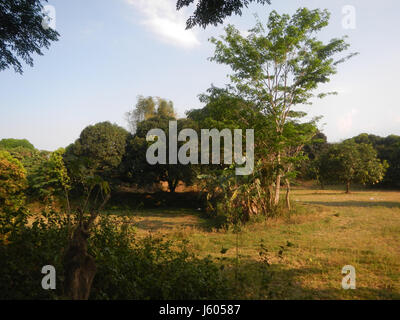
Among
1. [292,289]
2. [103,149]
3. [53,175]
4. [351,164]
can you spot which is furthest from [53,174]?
[351,164]

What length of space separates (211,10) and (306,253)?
5750mm

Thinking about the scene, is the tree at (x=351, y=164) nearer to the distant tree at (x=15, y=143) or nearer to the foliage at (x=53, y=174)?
the foliage at (x=53, y=174)

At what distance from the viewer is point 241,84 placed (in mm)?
10602

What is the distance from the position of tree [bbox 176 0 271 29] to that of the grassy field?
12.7ft

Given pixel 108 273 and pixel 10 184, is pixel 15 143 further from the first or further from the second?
pixel 108 273

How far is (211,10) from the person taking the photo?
461cm

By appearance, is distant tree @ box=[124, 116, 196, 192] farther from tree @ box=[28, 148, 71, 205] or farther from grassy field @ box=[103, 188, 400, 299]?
grassy field @ box=[103, 188, 400, 299]

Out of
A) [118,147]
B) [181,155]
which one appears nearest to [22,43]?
[181,155]

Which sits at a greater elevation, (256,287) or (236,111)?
(236,111)

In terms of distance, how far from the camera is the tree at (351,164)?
20.6 metres

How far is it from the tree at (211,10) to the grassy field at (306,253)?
3871 mm

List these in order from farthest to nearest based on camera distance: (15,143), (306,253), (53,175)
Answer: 1. (15,143)
2. (53,175)
3. (306,253)
